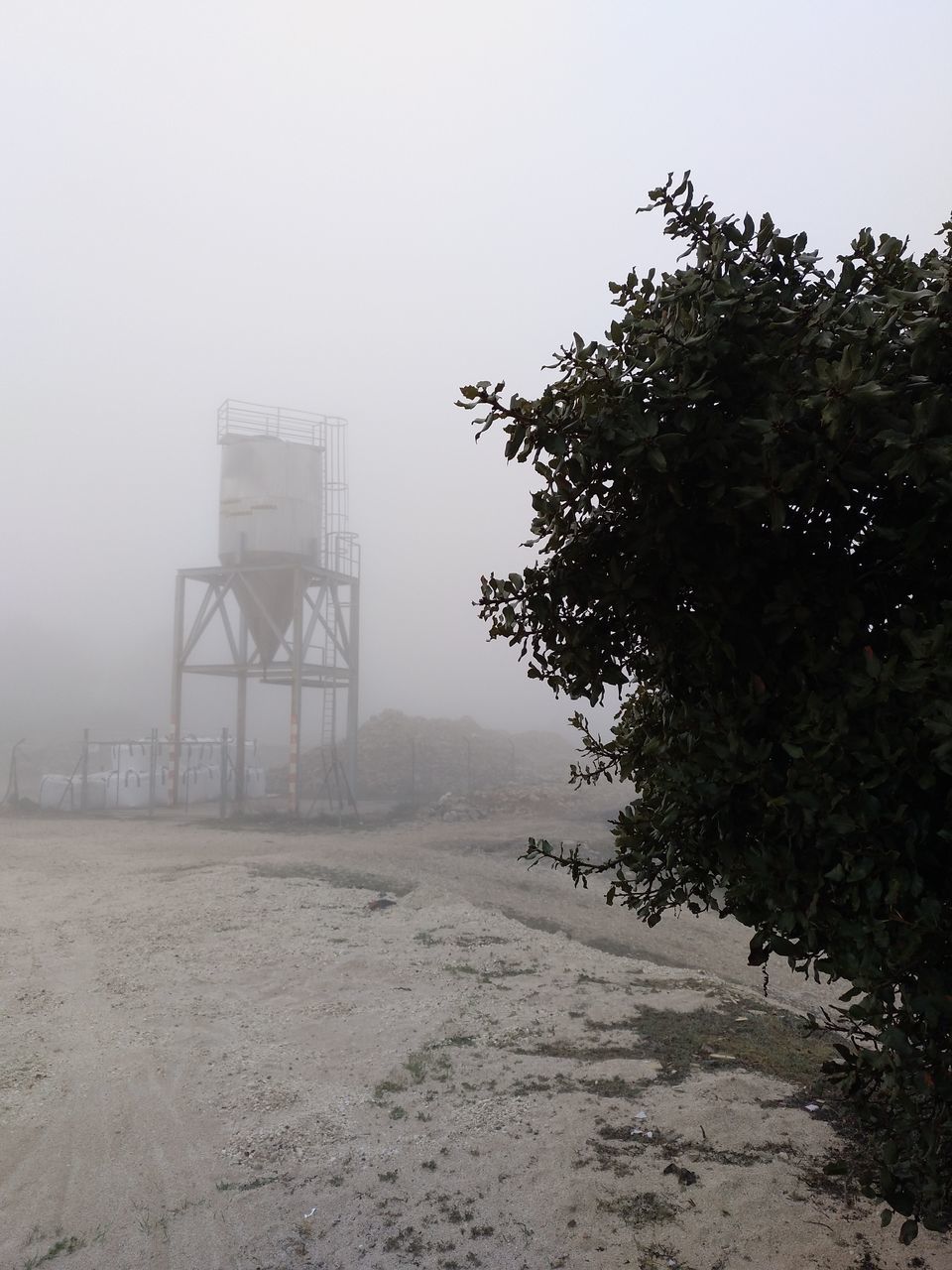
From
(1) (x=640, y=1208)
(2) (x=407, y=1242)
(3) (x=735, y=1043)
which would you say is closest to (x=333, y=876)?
(3) (x=735, y=1043)

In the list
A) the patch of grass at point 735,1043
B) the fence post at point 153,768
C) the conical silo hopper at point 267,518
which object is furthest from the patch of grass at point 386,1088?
the conical silo hopper at point 267,518

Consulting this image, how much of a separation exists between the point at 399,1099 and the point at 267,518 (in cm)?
2163

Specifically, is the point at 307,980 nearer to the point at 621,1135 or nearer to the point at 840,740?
the point at 621,1135

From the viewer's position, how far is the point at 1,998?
7.67 metres

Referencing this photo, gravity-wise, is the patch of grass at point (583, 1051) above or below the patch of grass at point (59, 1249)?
above

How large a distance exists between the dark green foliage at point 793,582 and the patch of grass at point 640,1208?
1635mm

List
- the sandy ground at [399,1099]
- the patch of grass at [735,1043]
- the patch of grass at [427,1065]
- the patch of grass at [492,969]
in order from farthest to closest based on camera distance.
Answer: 1. the patch of grass at [492,969]
2. the patch of grass at [735,1043]
3. the patch of grass at [427,1065]
4. the sandy ground at [399,1099]

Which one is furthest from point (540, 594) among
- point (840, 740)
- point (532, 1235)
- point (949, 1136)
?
point (532, 1235)

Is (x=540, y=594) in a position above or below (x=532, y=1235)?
above

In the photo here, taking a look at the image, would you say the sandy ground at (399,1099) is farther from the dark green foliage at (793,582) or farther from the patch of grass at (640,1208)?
the dark green foliage at (793,582)

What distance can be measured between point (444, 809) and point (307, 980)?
17484mm

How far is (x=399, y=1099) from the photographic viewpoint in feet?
18.6

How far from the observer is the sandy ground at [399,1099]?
4145mm

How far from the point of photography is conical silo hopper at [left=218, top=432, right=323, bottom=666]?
84.1ft
